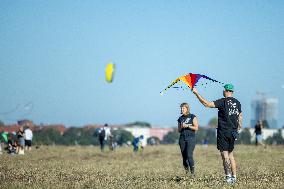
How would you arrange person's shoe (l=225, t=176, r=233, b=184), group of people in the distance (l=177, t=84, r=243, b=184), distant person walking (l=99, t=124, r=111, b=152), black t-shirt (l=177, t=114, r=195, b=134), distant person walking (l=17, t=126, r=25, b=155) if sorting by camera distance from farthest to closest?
distant person walking (l=99, t=124, r=111, b=152)
distant person walking (l=17, t=126, r=25, b=155)
black t-shirt (l=177, t=114, r=195, b=134)
group of people in the distance (l=177, t=84, r=243, b=184)
person's shoe (l=225, t=176, r=233, b=184)

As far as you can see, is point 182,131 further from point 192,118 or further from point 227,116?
point 227,116

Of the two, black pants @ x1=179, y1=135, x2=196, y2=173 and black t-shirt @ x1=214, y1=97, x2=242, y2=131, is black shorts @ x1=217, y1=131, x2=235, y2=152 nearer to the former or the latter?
black t-shirt @ x1=214, y1=97, x2=242, y2=131

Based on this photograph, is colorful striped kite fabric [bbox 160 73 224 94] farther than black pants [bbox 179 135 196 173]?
No

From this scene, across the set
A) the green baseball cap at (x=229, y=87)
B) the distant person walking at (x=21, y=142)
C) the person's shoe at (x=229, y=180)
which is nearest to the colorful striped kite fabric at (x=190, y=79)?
the green baseball cap at (x=229, y=87)

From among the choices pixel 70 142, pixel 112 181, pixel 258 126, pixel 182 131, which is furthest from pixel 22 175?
pixel 70 142

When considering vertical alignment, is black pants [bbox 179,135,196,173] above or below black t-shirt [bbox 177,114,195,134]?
below

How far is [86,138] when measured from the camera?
161125 mm

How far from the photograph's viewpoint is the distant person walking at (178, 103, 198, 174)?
46.5ft

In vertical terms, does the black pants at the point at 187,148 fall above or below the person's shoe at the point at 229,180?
above

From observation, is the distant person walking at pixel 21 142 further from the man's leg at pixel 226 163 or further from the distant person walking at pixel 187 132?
the man's leg at pixel 226 163

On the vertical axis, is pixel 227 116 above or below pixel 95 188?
above

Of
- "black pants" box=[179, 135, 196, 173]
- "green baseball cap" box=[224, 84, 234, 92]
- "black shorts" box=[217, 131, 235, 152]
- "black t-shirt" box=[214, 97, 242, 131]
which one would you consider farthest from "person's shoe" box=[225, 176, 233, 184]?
"black pants" box=[179, 135, 196, 173]

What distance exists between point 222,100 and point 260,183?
1812 mm

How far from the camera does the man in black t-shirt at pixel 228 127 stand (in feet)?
37.1
